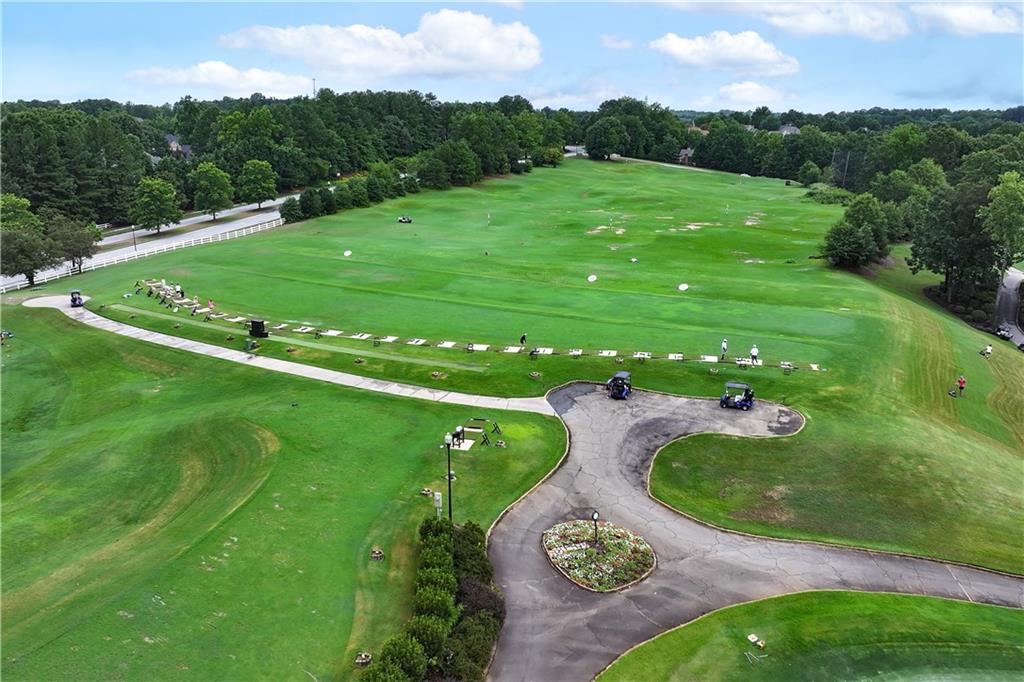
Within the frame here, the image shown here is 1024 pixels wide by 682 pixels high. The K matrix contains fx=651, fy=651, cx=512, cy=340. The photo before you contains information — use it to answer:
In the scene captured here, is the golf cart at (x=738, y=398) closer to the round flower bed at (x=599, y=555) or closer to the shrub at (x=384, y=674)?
the round flower bed at (x=599, y=555)

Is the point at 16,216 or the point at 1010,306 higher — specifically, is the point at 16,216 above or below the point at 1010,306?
above

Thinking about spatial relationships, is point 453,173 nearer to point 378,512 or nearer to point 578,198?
point 578,198

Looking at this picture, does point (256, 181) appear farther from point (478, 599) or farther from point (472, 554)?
point (478, 599)

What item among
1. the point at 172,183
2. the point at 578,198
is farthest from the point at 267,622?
the point at 578,198

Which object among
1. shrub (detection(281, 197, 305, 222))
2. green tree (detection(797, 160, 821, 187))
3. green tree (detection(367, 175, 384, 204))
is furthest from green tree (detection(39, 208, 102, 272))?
green tree (detection(797, 160, 821, 187))

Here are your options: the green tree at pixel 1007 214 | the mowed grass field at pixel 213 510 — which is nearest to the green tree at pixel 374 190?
the mowed grass field at pixel 213 510

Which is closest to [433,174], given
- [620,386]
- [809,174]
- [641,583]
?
[809,174]

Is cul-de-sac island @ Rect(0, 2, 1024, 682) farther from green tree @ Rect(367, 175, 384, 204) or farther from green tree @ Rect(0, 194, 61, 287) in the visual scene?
green tree @ Rect(367, 175, 384, 204)
